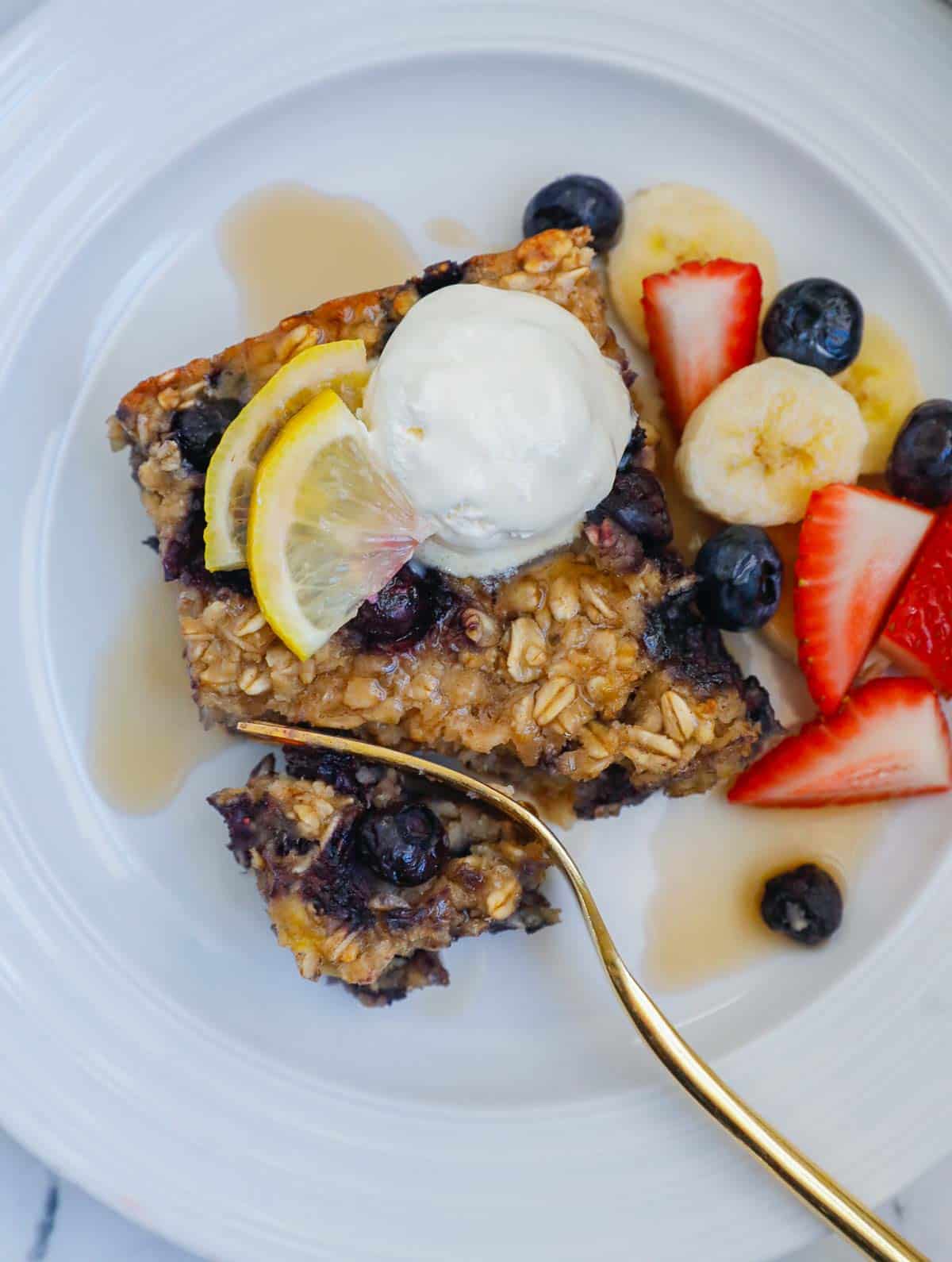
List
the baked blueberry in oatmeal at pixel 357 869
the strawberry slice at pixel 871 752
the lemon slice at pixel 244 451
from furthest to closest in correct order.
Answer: the strawberry slice at pixel 871 752
the baked blueberry in oatmeal at pixel 357 869
the lemon slice at pixel 244 451

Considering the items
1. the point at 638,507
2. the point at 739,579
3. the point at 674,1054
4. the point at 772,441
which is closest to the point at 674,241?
the point at 772,441

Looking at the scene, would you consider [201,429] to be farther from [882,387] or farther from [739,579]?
[882,387]

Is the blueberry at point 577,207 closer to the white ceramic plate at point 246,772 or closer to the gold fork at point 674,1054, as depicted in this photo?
the white ceramic plate at point 246,772

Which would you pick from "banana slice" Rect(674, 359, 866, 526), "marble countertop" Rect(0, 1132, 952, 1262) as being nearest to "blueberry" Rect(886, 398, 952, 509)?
"banana slice" Rect(674, 359, 866, 526)

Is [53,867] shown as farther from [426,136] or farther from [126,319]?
[426,136]

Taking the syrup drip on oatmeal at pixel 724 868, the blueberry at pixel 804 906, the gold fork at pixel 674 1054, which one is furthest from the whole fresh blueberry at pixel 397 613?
the blueberry at pixel 804 906

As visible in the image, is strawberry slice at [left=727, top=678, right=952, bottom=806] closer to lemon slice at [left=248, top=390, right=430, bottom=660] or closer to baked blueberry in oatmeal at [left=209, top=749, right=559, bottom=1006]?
baked blueberry in oatmeal at [left=209, top=749, right=559, bottom=1006]

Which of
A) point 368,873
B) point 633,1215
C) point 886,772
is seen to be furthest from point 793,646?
point 633,1215
